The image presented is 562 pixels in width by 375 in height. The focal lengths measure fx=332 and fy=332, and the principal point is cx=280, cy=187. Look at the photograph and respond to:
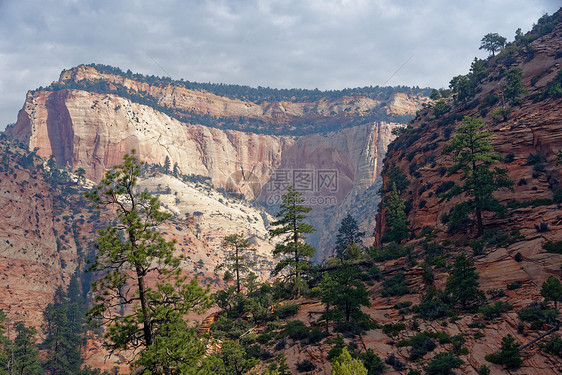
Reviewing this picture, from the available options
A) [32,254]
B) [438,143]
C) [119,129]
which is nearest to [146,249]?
[438,143]

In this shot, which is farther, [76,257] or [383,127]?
[383,127]

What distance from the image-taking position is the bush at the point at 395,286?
29734mm

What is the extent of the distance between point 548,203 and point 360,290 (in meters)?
19.9

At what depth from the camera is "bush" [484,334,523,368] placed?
16041 millimetres

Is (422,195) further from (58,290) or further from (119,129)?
(119,129)

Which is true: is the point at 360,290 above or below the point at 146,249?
below

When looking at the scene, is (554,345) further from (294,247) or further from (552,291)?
(294,247)

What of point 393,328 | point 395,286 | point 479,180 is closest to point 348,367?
point 393,328

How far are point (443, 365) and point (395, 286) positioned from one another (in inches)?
548

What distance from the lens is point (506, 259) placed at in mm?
25312

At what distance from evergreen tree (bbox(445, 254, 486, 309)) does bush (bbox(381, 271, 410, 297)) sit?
6079mm

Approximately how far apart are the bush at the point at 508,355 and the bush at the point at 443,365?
163 cm

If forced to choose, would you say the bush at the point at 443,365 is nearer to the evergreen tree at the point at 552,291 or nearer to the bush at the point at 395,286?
the evergreen tree at the point at 552,291

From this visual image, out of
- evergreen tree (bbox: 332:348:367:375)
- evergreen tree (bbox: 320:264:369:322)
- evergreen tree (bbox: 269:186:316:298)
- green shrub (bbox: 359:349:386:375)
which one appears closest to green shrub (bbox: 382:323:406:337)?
evergreen tree (bbox: 320:264:369:322)
